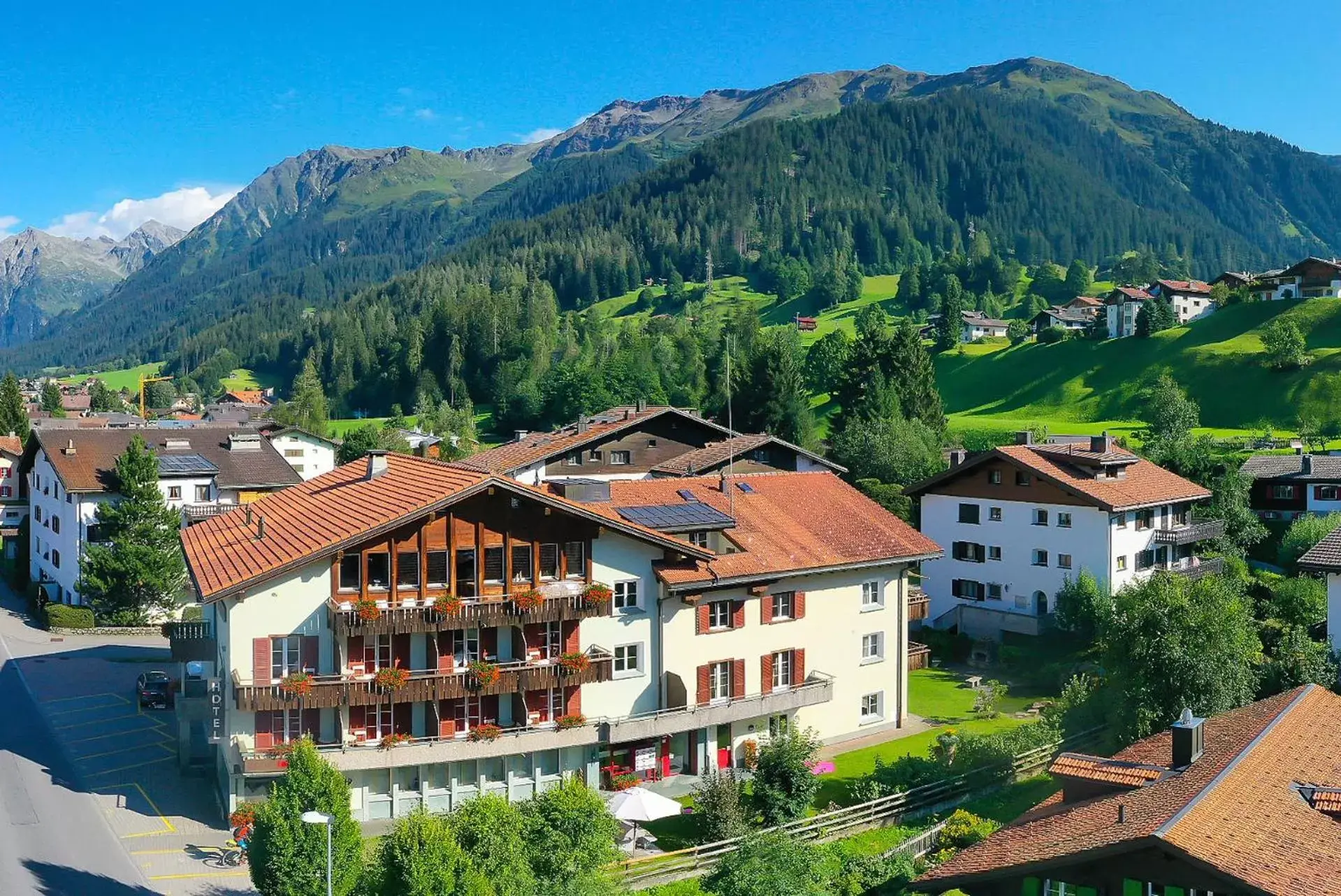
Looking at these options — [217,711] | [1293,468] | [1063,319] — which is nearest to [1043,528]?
[1293,468]

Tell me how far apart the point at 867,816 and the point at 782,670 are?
25.5 feet

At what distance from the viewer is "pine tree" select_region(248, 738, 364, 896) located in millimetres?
24797

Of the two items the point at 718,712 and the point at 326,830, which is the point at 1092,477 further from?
the point at 326,830

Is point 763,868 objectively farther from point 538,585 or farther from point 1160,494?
point 1160,494

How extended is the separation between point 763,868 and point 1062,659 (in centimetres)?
3049

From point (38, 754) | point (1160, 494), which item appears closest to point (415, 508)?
point (38, 754)

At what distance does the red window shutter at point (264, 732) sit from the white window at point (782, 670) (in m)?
16.2

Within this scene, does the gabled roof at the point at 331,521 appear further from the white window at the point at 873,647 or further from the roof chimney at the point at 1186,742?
the roof chimney at the point at 1186,742

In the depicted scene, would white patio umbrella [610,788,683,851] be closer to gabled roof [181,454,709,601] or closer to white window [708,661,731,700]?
white window [708,661,731,700]

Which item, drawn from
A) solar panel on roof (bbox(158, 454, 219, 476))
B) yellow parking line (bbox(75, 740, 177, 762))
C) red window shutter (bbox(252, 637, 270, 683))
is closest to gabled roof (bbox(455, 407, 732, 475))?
solar panel on roof (bbox(158, 454, 219, 476))

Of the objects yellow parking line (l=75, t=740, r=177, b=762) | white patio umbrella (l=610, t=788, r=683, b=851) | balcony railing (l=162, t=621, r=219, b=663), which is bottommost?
yellow parking line (l=75, t=740, r=177, b=762)

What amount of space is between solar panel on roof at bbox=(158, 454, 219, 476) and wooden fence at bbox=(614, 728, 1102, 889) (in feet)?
159

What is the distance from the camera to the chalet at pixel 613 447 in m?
68.1

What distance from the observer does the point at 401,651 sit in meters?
34.2
